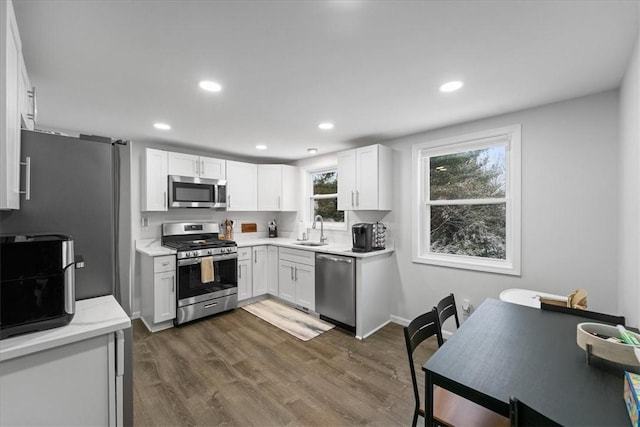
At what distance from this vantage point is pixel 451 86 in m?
2.03

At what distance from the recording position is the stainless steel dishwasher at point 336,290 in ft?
10.3

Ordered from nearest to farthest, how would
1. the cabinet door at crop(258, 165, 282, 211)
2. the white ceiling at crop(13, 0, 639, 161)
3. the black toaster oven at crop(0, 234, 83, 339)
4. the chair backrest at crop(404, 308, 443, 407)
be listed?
the black toaster oven at crop(0, 234, 83, 339) → the white ceiling at crop(13, 0, 639, 161) → the chair backrest at crop(404, 308, 443, 407) → the cabinet door at crop(258, 165, 282, 211)

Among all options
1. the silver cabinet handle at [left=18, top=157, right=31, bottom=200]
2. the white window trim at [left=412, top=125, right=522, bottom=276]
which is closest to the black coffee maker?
the white window trim at [left=412, top=125, right=522, bottom=276]

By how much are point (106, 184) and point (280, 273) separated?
2.79m

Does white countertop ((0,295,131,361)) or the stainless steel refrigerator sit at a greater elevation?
the stainless steel refrigerator

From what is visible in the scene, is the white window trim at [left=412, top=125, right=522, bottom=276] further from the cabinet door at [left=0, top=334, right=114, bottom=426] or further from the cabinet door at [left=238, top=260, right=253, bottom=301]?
the cabinet door at [left=0, top=334, right=114, bottom=426]

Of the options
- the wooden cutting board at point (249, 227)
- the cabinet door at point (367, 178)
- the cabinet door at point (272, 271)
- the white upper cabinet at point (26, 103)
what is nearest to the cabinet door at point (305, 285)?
the cabinet door at point (272, 271)

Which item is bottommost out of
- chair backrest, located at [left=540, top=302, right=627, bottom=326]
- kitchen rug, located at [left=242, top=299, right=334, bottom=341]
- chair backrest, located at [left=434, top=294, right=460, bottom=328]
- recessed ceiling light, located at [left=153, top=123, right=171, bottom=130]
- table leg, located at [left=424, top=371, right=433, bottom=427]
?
kitchen rug, located at [left=242, top=299, right=334, bottom=341]

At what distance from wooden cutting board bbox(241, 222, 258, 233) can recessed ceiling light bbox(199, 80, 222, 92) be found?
2946 millimetres

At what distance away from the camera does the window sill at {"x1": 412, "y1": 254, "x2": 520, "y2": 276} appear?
262cm

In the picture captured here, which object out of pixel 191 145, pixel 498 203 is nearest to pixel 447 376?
pixel 498 203

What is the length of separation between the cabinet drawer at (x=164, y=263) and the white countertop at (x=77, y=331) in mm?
1696

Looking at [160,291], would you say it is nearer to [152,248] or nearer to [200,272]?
[200,272]

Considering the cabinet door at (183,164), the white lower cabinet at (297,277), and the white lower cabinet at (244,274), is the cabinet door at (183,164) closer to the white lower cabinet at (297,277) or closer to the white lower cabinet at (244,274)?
the white lower cabinet at (244,274)
